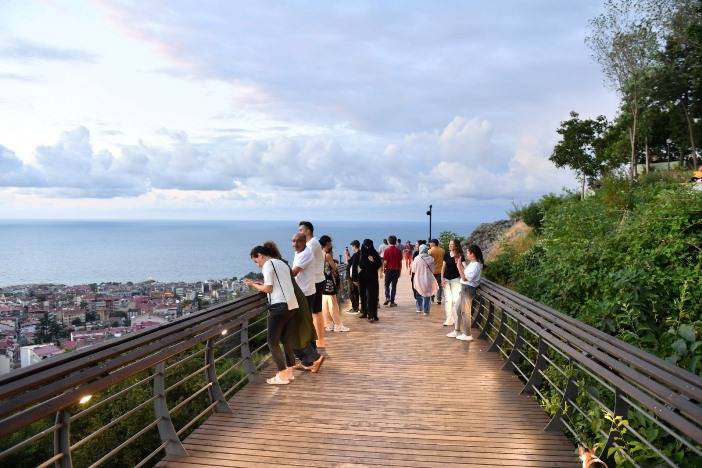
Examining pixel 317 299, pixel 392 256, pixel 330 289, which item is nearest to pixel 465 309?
pixel 330 289

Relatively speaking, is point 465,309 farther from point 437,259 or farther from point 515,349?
point 437,259

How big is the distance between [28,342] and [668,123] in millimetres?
39852

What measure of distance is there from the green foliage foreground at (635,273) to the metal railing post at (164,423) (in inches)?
158

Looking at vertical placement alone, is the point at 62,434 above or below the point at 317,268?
below

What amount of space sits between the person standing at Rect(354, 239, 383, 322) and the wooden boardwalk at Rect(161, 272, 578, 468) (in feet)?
9.15

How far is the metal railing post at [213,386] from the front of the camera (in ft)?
17.8

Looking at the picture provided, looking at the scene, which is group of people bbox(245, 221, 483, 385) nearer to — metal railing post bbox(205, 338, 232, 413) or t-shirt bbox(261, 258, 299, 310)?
t-shirt bbox(261, 258, 299, 310)

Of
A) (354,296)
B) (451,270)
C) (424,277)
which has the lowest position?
(354,296)

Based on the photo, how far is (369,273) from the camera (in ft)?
34.9

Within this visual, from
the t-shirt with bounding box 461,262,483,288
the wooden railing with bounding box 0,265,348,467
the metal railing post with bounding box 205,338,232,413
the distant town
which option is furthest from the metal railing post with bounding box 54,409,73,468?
the distant town

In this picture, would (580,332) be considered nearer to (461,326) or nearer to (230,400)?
(230,400)

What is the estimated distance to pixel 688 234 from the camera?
26.9ft

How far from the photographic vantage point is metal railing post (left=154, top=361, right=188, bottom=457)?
4.37m

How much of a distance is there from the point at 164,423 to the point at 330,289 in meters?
4.91
